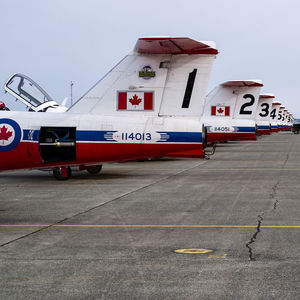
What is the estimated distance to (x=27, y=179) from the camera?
19.8m

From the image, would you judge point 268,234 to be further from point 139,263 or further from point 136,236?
point 139,263

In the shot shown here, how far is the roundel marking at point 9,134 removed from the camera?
15.2 metres

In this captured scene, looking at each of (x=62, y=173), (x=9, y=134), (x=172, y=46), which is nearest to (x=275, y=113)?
(x=62, y=173)

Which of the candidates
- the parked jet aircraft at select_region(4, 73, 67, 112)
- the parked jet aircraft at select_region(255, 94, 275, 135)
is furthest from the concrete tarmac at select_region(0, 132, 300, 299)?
the parked jet aircraft at select_region(255, 94, 275, 135)

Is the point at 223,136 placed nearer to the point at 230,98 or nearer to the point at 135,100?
the point at 230,98

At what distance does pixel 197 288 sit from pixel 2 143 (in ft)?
33.9

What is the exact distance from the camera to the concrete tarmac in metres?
6.30

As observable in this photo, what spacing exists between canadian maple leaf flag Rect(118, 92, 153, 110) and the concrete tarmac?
2511mm

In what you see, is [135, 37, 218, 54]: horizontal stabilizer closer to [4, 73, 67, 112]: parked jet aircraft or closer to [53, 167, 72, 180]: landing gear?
[53, 167, 72, 180]: landing gear

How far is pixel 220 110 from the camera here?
3900 cm

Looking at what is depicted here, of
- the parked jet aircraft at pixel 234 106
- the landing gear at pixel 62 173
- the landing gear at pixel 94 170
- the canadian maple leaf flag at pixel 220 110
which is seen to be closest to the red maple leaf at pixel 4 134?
the landing gear at pixel 62 173

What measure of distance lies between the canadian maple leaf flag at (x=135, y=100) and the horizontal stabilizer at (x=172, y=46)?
4.22ft

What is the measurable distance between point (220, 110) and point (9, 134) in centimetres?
2521

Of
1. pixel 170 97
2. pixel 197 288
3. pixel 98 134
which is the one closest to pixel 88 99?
pixel 98 134
